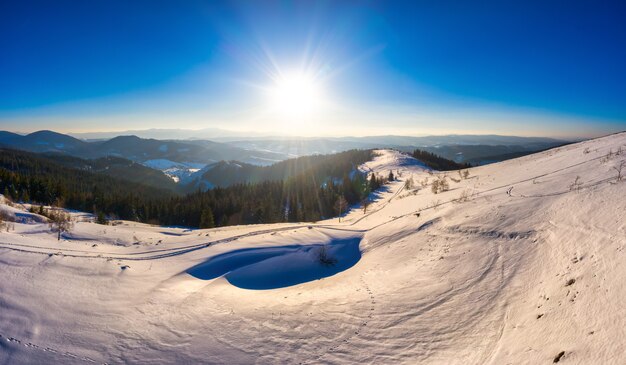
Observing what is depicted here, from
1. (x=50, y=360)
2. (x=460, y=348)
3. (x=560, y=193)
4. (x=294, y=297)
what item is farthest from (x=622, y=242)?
(x=50, y=360)

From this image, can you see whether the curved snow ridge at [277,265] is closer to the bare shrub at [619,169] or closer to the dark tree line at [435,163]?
the bare shrub at [619,169]

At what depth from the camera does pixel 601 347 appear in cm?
473

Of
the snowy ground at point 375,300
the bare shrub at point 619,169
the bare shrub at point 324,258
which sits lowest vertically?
the bare shrub at point 324,258

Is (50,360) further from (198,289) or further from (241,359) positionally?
(198,289)

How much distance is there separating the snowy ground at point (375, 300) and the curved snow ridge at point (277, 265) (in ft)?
0.40

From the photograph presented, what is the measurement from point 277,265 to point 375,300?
6.31m

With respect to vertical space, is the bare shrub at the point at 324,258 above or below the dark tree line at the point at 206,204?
above

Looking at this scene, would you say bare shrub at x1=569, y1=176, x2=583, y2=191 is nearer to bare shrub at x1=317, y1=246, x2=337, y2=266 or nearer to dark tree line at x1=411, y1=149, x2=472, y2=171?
bare shrub at x1=317, y1=246, x2=337, y2=266

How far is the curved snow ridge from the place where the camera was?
12.5 m

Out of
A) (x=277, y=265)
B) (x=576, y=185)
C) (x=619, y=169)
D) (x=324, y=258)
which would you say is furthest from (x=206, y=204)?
(x=619, y=169)

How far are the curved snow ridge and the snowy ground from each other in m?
0.12

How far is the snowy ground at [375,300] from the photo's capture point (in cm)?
596

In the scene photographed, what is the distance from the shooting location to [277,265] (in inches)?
548

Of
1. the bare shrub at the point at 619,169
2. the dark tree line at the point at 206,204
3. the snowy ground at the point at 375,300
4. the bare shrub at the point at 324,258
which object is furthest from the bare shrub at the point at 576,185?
the dark tree line at the point at 206,204
